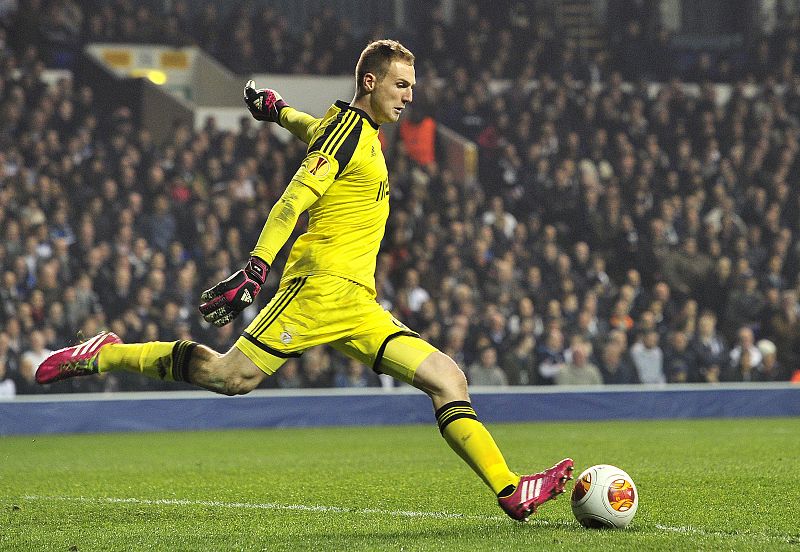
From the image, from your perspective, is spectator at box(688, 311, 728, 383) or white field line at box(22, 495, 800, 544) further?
spectator at box(688, 311, 728, 383)

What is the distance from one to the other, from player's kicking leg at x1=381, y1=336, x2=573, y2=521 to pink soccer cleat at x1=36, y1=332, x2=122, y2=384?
4.34 feet

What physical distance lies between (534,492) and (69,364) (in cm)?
215

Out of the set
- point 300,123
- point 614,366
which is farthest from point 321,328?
point 614,366

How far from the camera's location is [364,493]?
7.46 m

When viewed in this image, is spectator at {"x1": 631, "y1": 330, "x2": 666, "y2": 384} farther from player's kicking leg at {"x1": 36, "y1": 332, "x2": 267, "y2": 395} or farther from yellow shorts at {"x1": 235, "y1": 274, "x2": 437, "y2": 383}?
player's kicking leg at {"x1": 36, "y1": 332, "x2": 267, "y2": 395}

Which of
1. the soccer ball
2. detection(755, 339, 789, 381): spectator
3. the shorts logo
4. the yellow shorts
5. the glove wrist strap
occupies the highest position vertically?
the shorts logo

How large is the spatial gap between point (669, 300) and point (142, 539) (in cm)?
1295

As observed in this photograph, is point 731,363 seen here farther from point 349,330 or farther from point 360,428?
point 349,330

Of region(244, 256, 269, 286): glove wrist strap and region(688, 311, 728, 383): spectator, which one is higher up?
region(244, 256, 269, 286): glove wrist strap

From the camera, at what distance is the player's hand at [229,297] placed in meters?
5.35

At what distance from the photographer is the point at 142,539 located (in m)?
5.57

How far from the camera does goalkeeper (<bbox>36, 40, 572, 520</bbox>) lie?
579 cm

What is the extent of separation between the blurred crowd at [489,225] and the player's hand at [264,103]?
7930 millimetres

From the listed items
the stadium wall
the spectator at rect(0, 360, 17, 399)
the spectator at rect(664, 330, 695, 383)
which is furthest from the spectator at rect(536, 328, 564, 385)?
the spectator at rect(0, 360, 17, 399)
